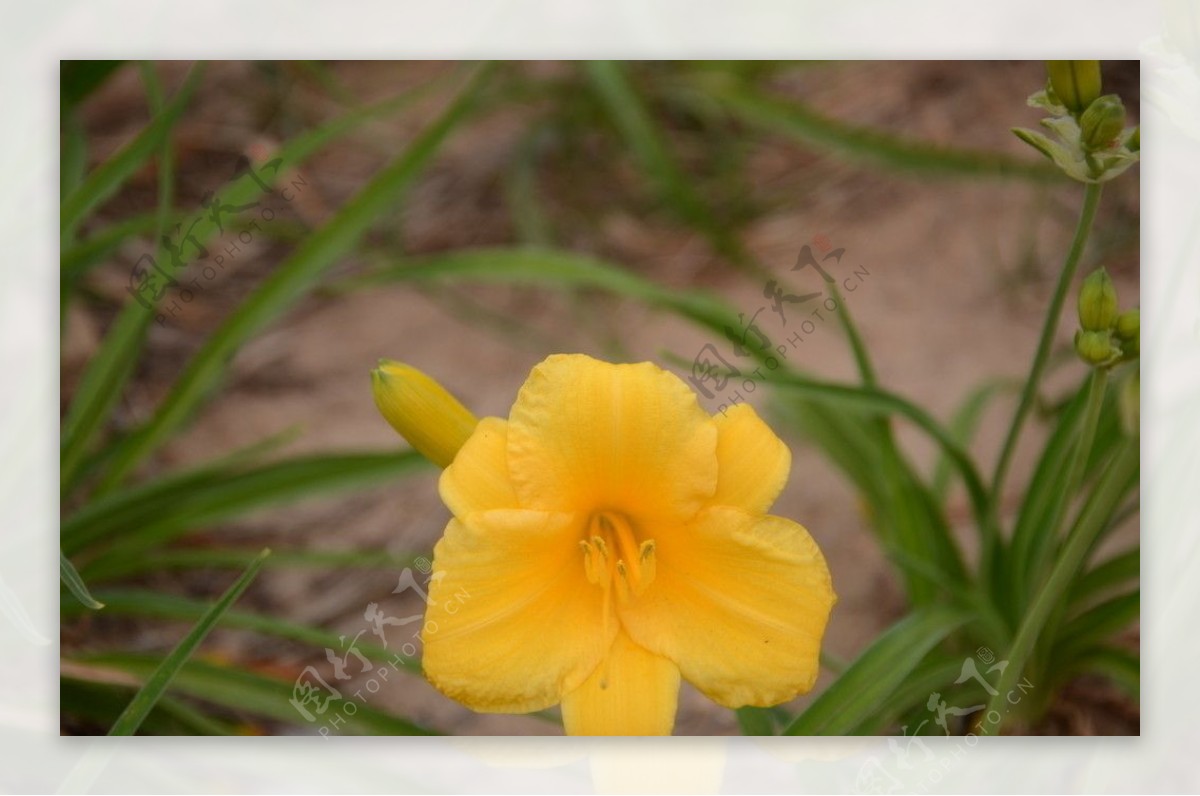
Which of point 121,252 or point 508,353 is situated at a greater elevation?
point 121,252

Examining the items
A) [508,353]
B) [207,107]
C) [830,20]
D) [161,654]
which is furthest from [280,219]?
[830,20]

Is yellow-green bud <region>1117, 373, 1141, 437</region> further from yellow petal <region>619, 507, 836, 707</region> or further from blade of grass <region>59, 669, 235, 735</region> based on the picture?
blade of grass <region>59, 669, 235, 735</region>

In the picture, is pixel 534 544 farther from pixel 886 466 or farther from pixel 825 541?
pixel 825 541

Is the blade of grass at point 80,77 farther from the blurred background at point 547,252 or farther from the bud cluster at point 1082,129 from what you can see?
the bud cluster at point 1082,129

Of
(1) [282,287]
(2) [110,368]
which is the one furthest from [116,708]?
(1) [282,287]

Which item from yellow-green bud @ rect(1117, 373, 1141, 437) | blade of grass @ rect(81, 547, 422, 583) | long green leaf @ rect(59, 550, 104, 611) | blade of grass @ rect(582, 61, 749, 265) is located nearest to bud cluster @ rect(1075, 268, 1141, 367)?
yellow-green bud @ rect(1117, 373, 1141, 437)

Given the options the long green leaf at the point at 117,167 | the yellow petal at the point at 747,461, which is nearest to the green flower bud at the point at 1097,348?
the yellow petal at the point at 747,461
